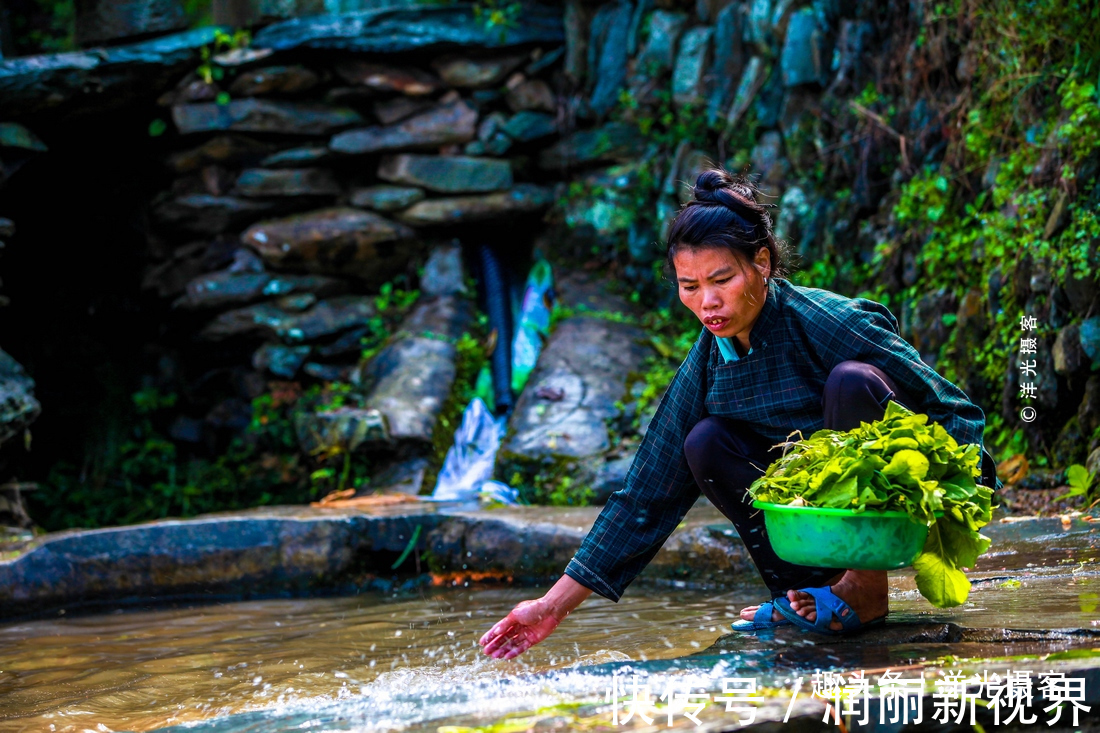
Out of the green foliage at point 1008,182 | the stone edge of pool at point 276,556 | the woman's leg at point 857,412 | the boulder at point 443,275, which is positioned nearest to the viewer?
the woman's leg at point 857,412

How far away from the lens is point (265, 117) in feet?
29.2

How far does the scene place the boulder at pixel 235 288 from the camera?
9.21 metres

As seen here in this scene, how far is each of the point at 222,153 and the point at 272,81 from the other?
93cm

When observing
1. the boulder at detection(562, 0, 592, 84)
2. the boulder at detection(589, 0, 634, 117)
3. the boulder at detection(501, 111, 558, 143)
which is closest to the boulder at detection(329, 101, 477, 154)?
the boulder at detection(501, 111, 558, 143)

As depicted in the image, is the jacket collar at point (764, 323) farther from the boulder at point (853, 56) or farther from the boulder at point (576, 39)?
the boulder at point (576, 39)

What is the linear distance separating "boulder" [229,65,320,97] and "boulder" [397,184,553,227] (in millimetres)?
1581

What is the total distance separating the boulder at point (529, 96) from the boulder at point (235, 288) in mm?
2836

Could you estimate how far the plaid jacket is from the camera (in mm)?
2141

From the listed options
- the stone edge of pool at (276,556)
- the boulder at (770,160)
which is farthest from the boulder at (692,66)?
the stone edge of pool at (276,556)

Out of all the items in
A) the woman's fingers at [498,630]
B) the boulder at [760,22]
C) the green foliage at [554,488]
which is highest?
the boulder at [760,22]

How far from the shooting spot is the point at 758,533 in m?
2.40

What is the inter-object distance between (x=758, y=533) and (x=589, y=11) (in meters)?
8.17

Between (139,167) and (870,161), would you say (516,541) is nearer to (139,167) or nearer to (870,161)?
(870,161)

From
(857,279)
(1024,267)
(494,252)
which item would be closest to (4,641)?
(1024,267)
